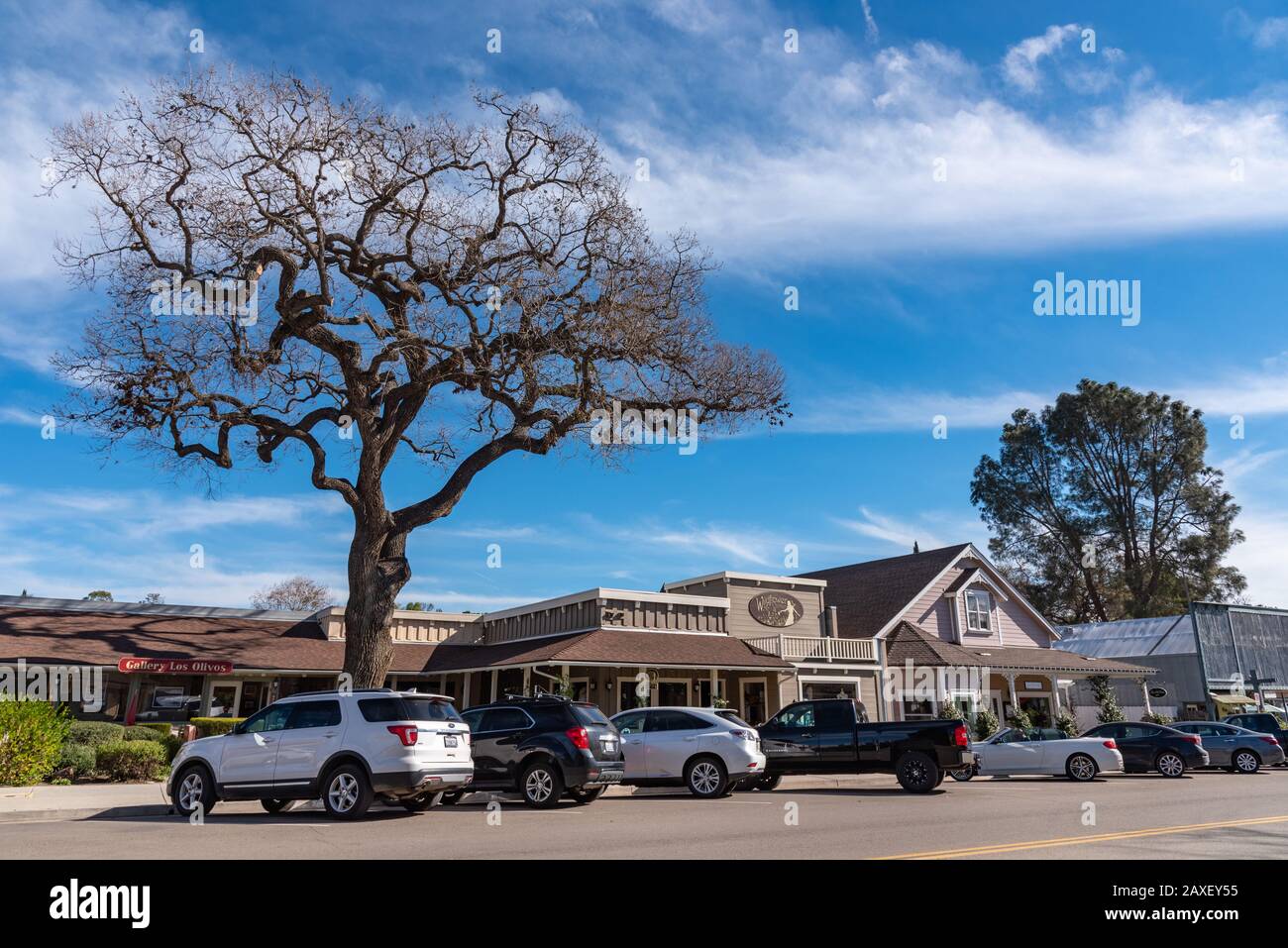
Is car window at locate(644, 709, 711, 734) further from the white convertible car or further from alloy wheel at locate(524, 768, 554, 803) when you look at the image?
the white convertible car

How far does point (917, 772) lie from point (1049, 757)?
720 cm

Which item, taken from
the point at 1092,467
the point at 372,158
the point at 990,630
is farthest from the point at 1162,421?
the point at 372,158

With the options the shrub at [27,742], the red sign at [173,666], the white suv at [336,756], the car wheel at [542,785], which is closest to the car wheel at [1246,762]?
the car wheel at [542,785]

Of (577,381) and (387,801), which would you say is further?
(577,381)

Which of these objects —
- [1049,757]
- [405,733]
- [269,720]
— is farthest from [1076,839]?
[1049,757]

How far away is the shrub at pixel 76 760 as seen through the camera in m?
18.6

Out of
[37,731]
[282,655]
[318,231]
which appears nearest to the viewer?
[37,731]

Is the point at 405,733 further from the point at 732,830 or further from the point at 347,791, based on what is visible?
the point at 732,830

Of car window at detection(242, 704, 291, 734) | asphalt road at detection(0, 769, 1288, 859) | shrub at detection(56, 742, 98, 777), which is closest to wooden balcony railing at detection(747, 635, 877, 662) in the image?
asphalt road at detection(0, 769, 1288, 859)

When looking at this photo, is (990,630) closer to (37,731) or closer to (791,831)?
(791,831)

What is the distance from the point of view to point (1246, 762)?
26.1 m
